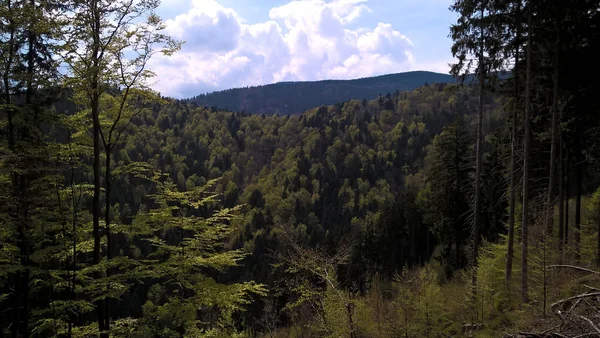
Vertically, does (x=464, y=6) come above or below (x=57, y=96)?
above

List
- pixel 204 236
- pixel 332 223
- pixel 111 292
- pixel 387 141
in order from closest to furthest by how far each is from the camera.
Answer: pixel 111 292, pixel 204 236, pixel 332 223, pixel 387 141

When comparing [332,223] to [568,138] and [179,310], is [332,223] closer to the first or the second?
[568,138]

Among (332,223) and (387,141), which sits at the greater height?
(387,141)

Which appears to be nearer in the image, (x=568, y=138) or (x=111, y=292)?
(x=111, y=292)

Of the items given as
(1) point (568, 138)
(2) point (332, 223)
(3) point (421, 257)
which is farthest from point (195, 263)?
(2) point (332, 223)

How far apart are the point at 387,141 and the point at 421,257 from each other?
4860 inches

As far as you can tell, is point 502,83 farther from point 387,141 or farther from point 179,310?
point 387,141

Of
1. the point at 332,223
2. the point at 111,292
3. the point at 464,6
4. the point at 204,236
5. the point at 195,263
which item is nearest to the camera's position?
the point at 111,292

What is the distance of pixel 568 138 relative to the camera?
20172 millimetres

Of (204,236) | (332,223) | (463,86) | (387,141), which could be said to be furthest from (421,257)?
(387,141)

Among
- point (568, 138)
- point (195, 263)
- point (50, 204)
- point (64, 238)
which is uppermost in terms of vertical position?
point (568, 138)

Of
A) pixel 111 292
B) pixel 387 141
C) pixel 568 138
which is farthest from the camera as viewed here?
pixel 387 141

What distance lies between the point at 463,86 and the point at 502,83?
4.87 feet

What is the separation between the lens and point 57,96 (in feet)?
38.9
